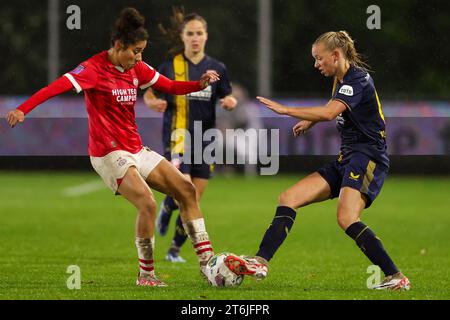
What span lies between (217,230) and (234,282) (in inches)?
199

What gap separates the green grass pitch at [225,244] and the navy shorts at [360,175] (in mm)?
730

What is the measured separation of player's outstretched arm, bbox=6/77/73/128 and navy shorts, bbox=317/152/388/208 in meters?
2.00

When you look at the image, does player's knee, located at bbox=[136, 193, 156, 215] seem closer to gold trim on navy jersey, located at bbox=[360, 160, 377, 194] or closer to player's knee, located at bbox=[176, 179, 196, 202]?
player's knee, located at bbox=[176, 179, 196, 202]

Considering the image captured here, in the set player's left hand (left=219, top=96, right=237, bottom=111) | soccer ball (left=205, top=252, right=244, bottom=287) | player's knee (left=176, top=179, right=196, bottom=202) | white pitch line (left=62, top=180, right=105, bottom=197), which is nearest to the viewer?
soccer ball (left=205, top=252, right=244, bottom=287)

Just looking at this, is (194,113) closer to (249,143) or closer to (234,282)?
(234,282)

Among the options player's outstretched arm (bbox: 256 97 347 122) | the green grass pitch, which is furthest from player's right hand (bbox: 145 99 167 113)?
player's outstretched arm (bbox: 256 97 347 122)

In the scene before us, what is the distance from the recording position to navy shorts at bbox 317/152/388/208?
24.6 ft

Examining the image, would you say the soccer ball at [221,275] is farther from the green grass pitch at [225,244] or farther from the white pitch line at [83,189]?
the white pitch line at [83,189]

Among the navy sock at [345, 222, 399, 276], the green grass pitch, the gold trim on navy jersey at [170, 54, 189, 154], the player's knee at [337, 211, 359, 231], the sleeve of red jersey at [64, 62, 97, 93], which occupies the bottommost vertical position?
the green grass pitch

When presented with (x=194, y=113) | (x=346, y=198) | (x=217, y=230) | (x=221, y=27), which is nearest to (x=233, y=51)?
(x=221, y=27)

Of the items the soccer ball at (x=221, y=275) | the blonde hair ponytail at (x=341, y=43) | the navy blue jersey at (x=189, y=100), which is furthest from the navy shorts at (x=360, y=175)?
the navy blue jersey at (x=189, y=100)

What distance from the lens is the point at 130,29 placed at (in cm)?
750

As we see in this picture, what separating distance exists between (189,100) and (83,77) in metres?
2.76

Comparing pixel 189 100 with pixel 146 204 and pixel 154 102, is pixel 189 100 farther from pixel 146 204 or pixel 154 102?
pixel 146 204
